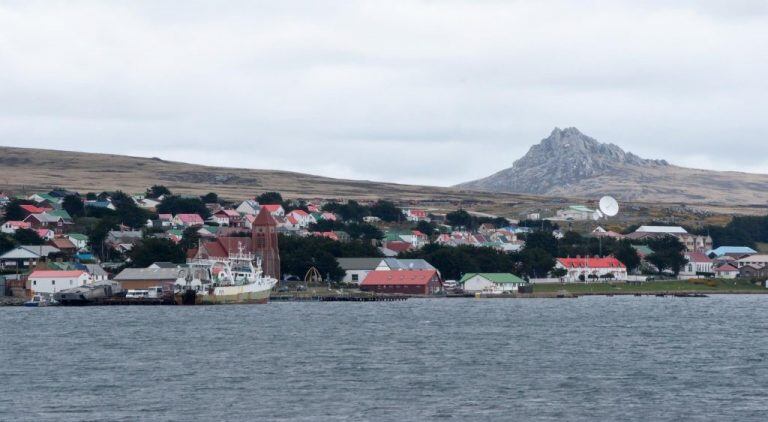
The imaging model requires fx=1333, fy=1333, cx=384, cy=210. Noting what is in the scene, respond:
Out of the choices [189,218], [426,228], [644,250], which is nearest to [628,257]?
[644,250]

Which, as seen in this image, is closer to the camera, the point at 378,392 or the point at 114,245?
the point at 378,392

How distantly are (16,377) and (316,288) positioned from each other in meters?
81.2

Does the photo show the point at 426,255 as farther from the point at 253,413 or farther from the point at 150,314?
the point at 253,413

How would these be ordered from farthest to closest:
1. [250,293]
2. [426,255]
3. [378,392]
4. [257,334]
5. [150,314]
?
[426,255]
[250,293]
[150,314]
[257,334]
[378,392]

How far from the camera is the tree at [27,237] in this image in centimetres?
15025

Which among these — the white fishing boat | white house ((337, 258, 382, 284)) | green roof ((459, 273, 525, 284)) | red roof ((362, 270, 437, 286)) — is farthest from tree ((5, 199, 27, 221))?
green roof ((459, 273, 525, 284))

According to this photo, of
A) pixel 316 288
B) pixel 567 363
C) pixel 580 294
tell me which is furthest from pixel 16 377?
pixel 580 294

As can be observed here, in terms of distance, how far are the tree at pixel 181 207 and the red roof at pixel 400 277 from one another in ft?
203

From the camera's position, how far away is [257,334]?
251ft

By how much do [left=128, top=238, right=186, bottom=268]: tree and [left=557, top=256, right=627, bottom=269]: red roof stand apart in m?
45.9

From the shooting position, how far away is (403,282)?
138m

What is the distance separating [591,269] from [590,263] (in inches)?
55.5

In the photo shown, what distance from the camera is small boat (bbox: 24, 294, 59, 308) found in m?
116

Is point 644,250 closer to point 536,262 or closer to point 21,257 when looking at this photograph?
point 536,262
